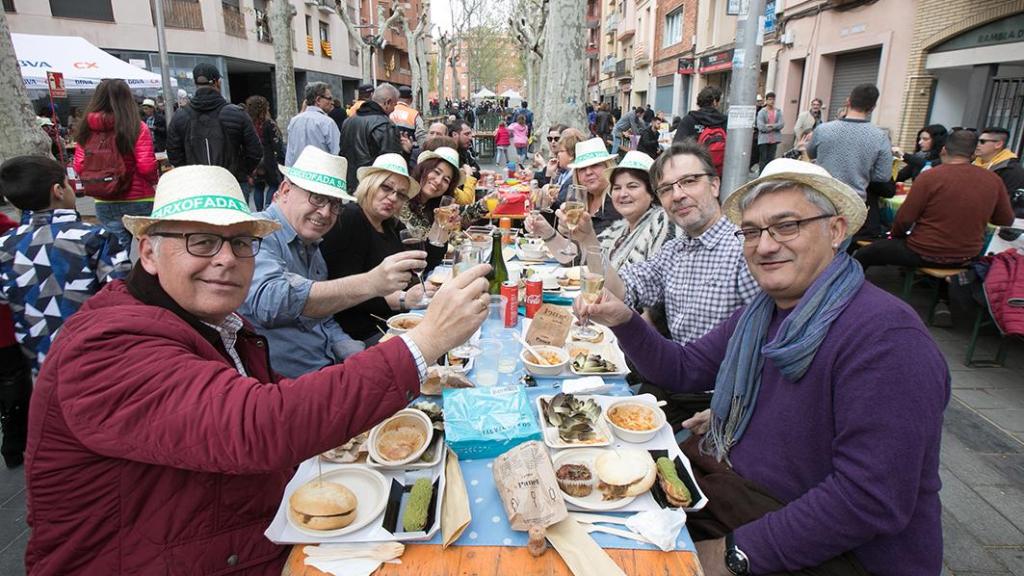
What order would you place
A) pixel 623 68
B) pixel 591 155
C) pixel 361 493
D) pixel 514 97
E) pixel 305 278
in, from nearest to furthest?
pixel 361 493, pixel 305 278, pixel 591 155, pixel 623 68, pixel 514 97

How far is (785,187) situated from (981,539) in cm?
236

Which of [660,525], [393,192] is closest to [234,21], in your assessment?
[393,192]

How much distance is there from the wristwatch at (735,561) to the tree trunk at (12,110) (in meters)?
6.66

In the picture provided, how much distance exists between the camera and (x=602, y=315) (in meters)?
2.27

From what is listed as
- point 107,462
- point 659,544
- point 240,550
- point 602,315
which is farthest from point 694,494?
point 107,462

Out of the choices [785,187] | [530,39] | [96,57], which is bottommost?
[785,187]

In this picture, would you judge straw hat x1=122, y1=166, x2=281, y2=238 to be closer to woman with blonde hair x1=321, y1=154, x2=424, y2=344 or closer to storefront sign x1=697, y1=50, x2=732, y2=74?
woman with blonde hair x1=321, y1=154, x2=424, y2=344

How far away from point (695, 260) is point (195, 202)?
2.34 metres

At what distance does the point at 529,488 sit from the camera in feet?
4.94

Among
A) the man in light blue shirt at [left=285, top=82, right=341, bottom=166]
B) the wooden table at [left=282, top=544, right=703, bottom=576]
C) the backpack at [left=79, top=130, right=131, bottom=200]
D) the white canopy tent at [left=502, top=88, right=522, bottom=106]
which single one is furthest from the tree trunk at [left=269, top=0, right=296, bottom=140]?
the white canopy tent at [left=502, top=88, right=522, bottom=106]

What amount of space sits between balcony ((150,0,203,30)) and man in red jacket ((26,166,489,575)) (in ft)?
82.1

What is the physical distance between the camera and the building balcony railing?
144 ft

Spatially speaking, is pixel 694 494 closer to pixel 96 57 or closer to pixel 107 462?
pixel 107 462

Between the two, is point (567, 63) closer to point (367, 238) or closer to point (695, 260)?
point (367, 238)
